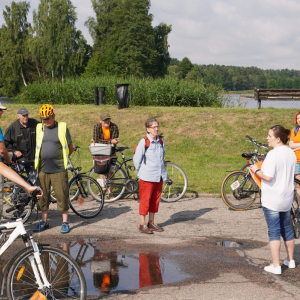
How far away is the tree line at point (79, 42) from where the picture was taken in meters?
61.9

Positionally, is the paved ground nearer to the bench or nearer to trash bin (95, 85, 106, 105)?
the bench

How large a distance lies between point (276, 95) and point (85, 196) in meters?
15.0

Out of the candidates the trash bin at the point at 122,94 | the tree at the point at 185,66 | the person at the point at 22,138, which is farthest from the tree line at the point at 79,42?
the person at the point at 22,138

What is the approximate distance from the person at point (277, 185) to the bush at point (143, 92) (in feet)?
53.1

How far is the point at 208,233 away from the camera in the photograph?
6.37m

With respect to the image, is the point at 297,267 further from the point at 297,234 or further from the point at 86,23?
the point at 86,23

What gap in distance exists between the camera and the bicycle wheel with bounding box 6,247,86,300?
3.41m

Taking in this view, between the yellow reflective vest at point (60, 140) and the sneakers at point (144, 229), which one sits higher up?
the yellow reflective vest at point (60, 140)

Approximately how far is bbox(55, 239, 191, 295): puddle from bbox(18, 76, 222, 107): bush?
15.7 metres

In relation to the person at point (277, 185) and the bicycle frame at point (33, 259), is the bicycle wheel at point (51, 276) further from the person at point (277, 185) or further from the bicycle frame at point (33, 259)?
the person at point (277, 185)

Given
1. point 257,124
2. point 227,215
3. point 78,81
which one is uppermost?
point 78,81

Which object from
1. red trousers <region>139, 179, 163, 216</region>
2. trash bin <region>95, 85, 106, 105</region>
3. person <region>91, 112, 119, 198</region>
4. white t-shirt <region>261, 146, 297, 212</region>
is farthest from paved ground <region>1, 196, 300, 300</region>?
trash bin <region>95, 85, 106, 105</region>

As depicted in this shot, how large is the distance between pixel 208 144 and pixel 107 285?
11.5m

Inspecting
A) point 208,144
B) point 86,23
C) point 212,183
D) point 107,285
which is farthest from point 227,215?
point 86,23
